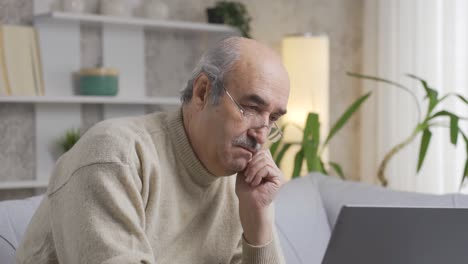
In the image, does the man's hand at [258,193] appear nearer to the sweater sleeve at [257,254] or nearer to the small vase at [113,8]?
the sweater sleeve at [257,254]

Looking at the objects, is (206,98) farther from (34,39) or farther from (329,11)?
(329,11)

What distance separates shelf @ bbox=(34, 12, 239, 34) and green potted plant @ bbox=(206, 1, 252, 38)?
37 mm

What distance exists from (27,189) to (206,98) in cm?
Answer: 243

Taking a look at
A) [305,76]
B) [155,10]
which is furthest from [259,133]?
[305,76]

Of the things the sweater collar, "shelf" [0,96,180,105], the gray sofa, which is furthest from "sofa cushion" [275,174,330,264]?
"shelf" [0,96,180,105]

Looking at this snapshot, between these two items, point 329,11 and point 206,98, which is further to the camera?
point 329,11

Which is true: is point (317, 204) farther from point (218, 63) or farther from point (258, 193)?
point (218, 63)

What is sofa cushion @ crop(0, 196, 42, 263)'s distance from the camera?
74.5 inches

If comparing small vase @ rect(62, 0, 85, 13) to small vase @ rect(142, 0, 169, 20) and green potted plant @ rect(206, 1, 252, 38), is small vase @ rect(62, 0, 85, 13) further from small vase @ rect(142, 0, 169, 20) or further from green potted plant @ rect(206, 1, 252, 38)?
green potted plant @ rect(206, 1, 252, 38)

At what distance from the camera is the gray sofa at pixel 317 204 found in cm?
247

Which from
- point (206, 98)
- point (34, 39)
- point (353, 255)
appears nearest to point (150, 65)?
point (34, 39)

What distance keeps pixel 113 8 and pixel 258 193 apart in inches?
94.2

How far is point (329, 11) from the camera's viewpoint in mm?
4891

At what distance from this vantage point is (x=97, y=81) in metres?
3.83
